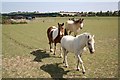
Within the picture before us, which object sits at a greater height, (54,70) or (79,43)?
(79,43)

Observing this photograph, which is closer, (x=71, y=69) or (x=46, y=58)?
(x=71, y=69)

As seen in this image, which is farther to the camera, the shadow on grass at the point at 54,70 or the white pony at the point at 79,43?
the shadow on grass at the point at 54,70

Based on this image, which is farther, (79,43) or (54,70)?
(54,70)

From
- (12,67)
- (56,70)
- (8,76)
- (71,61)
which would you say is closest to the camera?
(8,76)

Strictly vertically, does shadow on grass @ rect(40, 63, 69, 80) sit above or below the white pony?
below

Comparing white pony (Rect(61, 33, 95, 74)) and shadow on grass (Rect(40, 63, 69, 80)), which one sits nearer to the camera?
white pony (Rect(61, 33, 95, 74))

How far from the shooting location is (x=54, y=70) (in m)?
8.26

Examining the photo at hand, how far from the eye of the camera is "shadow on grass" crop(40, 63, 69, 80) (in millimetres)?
7659

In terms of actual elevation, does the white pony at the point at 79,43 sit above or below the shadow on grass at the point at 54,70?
above

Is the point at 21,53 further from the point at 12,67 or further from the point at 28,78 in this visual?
the point at 28,78

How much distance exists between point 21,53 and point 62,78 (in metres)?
4.98

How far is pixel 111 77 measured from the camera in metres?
7.51

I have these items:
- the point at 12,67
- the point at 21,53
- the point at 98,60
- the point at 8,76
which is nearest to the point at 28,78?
the point at 8,76

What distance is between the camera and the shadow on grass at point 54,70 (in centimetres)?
766
